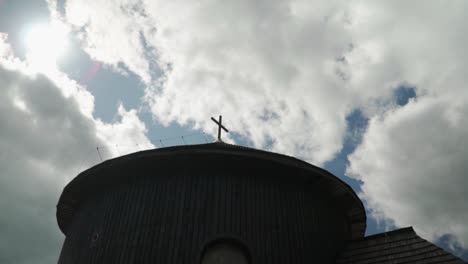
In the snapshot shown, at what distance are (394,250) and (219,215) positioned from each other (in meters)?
4.62

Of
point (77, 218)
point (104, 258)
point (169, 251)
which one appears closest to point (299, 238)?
point (169, 251)

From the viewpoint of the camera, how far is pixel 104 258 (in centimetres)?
1044

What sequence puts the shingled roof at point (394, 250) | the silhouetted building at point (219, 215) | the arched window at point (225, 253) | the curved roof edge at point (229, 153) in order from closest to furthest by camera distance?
the shingled roof at point (394, 250), the arched window at point (225, 253), the silhouetted building at point (219, 215), the curved roof edge at point (229, 153)

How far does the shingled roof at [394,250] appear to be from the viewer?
9.14 meters

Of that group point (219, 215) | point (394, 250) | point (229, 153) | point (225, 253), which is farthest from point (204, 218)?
point (394, 250)

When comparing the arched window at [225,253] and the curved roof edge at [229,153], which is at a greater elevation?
the curved roof edge at [229,153]

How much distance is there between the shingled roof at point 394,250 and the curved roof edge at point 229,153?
175 cm

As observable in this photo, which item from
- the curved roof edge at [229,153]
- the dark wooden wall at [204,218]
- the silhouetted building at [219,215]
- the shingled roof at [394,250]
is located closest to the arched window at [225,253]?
the silhouetted building at [219,215]

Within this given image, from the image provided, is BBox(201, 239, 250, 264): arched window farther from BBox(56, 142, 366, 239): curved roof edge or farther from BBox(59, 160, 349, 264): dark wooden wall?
BBox(56, 142, 366, 239): curved roof edge

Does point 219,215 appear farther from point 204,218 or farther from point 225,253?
point 225,253

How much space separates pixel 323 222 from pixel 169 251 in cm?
479

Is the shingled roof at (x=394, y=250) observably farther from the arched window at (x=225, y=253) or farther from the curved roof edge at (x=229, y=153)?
the arched window at (x=225, y=253)

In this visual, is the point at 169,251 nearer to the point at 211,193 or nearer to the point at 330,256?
the point at 211,193

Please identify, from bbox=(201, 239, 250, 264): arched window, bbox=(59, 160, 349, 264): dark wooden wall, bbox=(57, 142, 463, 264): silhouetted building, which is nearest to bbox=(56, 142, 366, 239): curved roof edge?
bbox=(57, 142, 463, 264): silhouetted building
